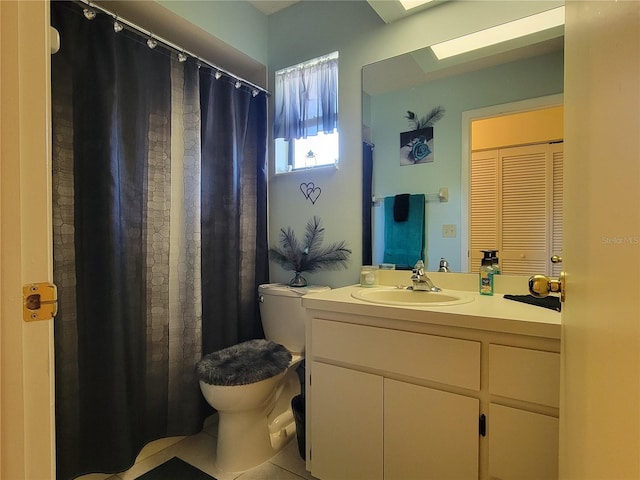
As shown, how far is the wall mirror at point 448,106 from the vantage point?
1.45 m

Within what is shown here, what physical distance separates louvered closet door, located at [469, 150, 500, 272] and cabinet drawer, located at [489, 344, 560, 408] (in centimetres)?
62

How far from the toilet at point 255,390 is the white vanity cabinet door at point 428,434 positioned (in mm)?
582

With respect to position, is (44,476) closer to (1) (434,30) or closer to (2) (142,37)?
(2) (142,37)

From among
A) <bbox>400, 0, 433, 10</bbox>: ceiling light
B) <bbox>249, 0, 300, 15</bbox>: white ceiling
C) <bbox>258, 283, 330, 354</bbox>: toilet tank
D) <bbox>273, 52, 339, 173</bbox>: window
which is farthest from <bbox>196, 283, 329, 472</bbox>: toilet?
<bbox>249, 0, 300, 15</bbox>: white ceiling

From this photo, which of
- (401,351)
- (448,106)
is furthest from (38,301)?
(448,106)

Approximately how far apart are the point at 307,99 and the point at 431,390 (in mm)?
1733

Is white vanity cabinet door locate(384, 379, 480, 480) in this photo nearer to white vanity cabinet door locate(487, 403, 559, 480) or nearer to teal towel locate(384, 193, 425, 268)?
white vanity cabinet door locate(487, 403, 559, 480)

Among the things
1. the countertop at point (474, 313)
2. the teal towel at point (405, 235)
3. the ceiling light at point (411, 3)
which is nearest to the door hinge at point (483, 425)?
the countertop at point (474, 313)

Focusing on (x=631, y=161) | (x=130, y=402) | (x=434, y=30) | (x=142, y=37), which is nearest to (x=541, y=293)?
(x=631, y=161)

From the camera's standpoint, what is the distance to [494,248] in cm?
154

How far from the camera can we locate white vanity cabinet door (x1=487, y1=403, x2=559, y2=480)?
0.97 meters

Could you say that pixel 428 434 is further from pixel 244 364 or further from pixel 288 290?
pixel 288 290

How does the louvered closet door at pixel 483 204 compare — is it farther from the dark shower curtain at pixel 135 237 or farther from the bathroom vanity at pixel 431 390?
the dark shower curtain at pixel 135 237

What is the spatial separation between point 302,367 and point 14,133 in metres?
1.78
